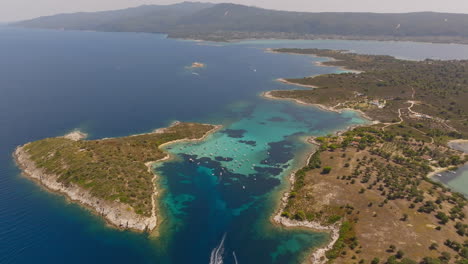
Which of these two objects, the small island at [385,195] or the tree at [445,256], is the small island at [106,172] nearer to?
the small island at [385,195]

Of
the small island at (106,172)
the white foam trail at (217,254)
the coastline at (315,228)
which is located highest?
the small island at (106,172)

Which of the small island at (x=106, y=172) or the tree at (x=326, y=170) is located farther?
the tree at (x=326, y=170)

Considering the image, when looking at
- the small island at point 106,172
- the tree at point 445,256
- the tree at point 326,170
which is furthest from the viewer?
the tree at point 326,170

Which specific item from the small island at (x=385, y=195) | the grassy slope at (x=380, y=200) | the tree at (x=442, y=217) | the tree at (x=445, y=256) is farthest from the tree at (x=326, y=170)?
the tree at (x=445, y=256)

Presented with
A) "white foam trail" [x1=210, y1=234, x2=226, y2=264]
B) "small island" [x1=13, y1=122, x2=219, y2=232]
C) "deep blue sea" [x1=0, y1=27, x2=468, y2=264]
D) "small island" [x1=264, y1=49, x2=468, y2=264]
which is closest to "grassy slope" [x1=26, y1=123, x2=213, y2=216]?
"small island" [x1=13, y1=122, x2=219, y2=232]

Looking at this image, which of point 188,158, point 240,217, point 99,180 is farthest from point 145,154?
point 240,217

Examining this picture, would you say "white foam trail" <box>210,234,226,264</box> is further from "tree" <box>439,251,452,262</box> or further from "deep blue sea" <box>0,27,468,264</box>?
"tree" <box>439,251,452,262</box>

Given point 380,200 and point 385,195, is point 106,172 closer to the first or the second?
point 380,200

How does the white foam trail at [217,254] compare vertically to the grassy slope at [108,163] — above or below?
below

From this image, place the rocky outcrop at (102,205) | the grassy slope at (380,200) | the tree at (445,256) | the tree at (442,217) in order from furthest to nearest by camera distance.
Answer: the rocky outcrop at (102,205) < the tree at (442,217) < the grassy slope at (380,200) < the tree at (445,256)
